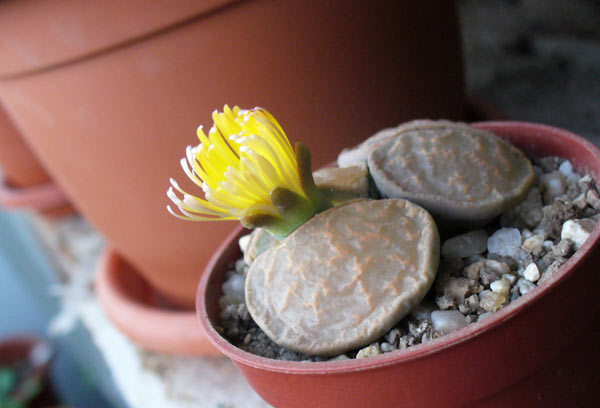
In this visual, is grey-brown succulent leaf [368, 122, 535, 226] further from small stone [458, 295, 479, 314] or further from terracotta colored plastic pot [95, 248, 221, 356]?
terracotta colored plastic pot [95, 248, 221, 356]

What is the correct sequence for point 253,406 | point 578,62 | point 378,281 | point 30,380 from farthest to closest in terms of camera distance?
point 30,380, point 578,62, point 253,406, point 378,281

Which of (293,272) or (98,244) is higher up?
(293,272)

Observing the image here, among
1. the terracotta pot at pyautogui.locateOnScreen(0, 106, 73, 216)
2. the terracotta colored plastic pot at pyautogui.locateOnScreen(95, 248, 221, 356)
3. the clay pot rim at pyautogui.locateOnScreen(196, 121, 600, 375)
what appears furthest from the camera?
the terracotta pot at pyautogui.locateOnScreen(0, 106, 73, 216)

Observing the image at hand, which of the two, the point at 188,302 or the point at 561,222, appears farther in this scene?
the point at 188,302

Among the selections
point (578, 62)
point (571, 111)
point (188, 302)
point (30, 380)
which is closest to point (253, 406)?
point (188, 302)

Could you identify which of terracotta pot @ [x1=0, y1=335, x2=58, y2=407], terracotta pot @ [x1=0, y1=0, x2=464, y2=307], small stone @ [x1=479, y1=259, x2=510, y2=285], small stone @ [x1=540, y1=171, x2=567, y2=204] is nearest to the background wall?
terracotta pot @ [x1=0, y1=0, x2=464, y2=307]

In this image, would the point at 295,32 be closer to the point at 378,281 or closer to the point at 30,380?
the point at 378,281
